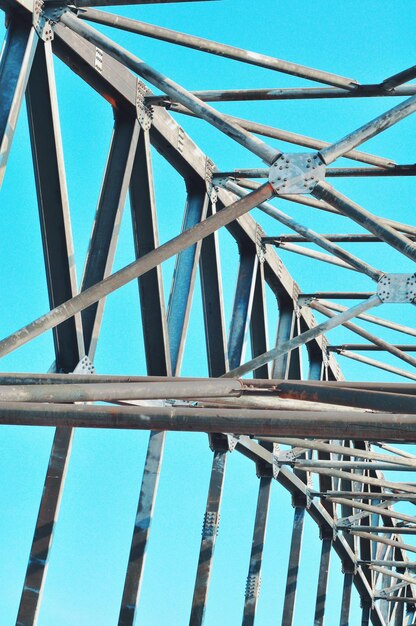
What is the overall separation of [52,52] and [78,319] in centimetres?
280

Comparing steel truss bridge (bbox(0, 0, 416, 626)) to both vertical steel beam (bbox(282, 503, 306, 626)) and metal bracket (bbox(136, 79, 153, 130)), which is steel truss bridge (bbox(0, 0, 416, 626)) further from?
vertical steel beam (bbox(282, 503, 306, 626))

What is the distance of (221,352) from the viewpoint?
18.2m

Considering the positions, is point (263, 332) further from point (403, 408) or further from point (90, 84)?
point (403, 408)

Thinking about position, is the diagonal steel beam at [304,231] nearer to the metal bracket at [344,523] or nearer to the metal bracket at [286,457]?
the metal bracket at [286,457]

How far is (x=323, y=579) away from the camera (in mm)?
27281

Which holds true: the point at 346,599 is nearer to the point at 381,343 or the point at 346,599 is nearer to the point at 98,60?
the point at 381,343

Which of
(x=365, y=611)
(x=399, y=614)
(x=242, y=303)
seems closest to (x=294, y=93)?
(x=242, y=303)

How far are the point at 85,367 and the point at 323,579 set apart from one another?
588 inches

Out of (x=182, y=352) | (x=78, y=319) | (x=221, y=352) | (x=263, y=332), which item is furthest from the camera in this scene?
(x=263, y=332)

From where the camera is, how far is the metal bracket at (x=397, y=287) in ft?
57.4

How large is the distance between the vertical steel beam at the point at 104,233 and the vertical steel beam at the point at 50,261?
360mm

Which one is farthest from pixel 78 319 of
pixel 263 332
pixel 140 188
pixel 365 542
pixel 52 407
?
pixel 365 542

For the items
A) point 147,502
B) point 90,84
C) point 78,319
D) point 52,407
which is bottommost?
point 52,407

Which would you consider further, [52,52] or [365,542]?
[365,542]
